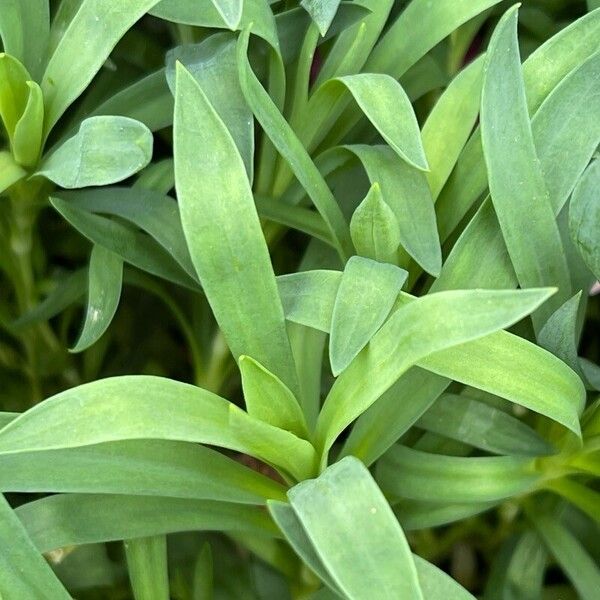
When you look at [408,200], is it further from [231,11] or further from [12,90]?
[12,90]

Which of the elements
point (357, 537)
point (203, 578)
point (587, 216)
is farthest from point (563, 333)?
point (203, 578)

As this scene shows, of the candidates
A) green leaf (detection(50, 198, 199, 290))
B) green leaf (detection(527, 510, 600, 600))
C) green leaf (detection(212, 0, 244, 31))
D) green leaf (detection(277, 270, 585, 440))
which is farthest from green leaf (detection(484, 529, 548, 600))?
green leaf (detection(212, 0, 244, 31))

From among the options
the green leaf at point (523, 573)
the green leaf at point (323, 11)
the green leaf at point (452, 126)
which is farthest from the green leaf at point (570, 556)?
the green leaf at point (323, 11)

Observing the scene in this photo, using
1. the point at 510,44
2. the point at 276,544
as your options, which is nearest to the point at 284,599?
the point at 276,544

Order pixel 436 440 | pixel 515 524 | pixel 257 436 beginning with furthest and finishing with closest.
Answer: pixel 515 524, pixel 436 440, pixel 257 436

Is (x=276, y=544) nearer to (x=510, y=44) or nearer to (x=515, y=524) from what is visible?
(x=515, y=524)

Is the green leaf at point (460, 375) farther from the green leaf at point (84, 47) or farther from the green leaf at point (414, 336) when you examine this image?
the green leaf at point (84, 47)
